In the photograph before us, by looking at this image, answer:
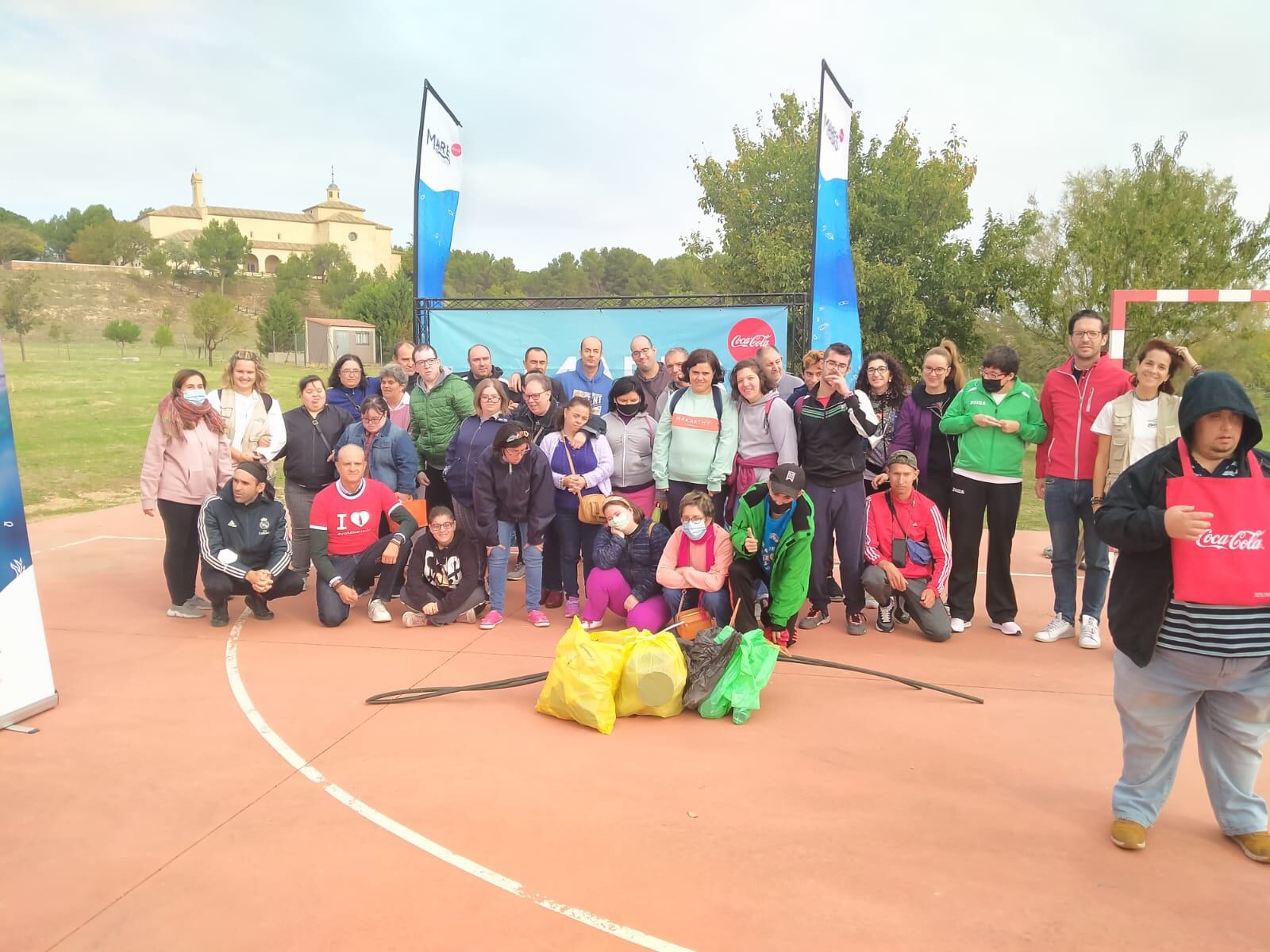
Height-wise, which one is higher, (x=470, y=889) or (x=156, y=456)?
(x=156, y=456)

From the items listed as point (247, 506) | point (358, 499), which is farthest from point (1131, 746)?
point (247, 506)

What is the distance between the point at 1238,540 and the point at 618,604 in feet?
12.9

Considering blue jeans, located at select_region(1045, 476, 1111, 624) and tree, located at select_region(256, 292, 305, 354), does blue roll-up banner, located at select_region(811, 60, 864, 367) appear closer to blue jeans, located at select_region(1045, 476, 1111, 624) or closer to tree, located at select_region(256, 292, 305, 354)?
blue jeans, located at select_region(1045, 476, 1111, 624)

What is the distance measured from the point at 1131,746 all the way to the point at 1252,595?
79 centimetres

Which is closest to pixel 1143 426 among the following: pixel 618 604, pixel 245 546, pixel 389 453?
pixel 618 604

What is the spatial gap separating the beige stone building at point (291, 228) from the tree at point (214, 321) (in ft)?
199

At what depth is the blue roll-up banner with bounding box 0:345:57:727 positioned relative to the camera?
4660mm

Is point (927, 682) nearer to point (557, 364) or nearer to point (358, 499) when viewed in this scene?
point (358, 499)

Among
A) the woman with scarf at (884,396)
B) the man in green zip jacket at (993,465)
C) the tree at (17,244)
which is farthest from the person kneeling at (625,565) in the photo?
the tree at (17,244)

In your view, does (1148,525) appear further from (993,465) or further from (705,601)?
(705,601)

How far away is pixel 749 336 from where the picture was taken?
32.1 feet

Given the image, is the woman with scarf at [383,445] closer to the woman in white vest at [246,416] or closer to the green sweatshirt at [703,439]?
the woman in white vest at [246,416]

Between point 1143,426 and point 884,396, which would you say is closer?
point 1143,426

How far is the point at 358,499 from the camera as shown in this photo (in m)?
6.64
